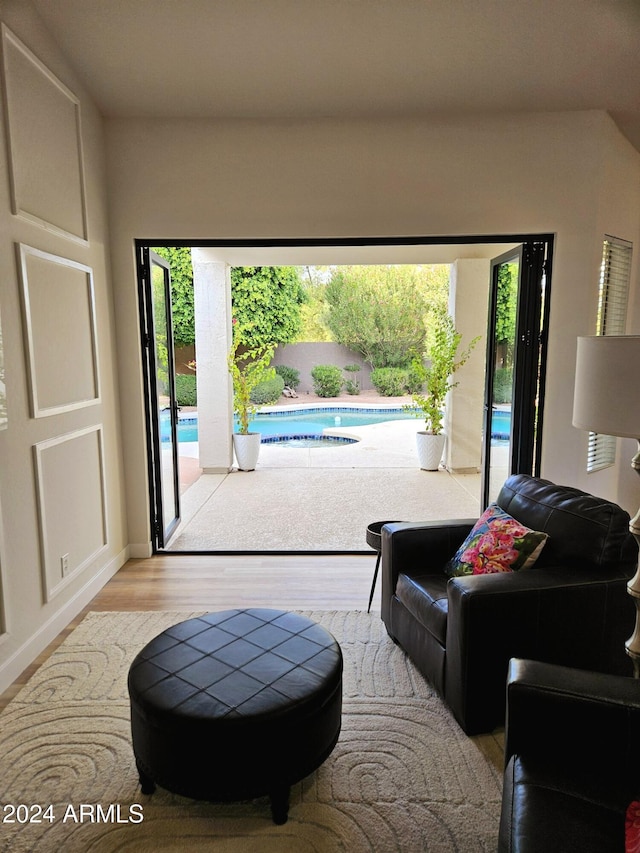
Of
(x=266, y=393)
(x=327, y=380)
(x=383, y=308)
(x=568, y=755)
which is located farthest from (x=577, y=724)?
(x=383, y=308)

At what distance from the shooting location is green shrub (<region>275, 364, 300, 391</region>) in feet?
46.5

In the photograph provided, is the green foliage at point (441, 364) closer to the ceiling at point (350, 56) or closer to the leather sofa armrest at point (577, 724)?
the ceiling at point (350, 56)

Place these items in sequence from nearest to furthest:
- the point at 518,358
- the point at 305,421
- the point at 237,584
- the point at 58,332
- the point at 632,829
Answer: the point at 632,829 → the point at 58,332 → the point at 237,584 → the point at 518,358 → the point at 305,421

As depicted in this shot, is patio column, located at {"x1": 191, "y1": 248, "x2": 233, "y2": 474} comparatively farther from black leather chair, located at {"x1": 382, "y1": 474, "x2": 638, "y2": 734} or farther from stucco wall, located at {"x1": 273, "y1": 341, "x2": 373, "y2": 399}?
stucco wall, located at {"x1": 273, "y1": 341, "x2": 373, "y2": 399}

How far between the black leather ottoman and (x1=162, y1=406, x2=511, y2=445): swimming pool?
832cm

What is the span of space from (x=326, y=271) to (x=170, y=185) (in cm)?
1212

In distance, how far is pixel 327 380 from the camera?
1427cm

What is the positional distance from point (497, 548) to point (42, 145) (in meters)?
2.89

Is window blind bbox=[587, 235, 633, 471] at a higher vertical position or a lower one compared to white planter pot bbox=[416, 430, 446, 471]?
higher

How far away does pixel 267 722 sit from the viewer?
1.62 m

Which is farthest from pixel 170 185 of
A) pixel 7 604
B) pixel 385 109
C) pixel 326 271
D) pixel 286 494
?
pixel 326 271

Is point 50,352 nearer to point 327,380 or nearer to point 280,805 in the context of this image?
point 280,805

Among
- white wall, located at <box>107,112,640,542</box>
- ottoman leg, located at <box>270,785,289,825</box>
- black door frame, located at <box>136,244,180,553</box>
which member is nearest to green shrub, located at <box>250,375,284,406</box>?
black door frame, located at <box>136,244,180,553</box>

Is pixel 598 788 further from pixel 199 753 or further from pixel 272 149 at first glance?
pixel 272 149
